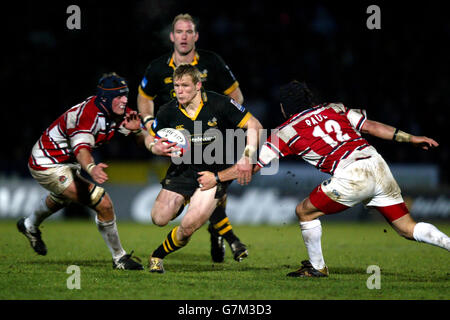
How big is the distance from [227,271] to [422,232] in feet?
6.94

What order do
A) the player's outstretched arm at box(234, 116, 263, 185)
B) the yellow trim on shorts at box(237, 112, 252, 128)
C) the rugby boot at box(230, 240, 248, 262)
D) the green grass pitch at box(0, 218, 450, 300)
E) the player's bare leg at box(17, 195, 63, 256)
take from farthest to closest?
the player's bare leg at box(17, 195, 63, 256) → the rugby boot at box(230, 240, 248, 262) → the yellow trim on shorts at box(237, 112, 252, 128) → the player's outstretched arm at box(234, 116, 263, 185) → the green grass pitch at box(0, 218, 450, 300)

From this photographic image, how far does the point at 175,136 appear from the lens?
692cm

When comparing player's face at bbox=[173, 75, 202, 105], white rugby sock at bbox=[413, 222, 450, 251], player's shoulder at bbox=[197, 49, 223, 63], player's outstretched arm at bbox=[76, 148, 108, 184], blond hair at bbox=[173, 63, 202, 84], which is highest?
player's shoulder at bbox=[197, 49, 223, 63]

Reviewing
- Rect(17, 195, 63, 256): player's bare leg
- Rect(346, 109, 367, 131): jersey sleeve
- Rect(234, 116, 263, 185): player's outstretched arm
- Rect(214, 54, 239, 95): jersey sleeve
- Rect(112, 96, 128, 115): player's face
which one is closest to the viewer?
Rect(234, 116, 263, 185): player's outstretched arm

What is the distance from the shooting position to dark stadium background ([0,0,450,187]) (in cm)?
1683

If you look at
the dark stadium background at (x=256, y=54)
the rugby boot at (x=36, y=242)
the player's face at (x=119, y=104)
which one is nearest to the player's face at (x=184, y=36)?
the player's face at (x=119, y=104)

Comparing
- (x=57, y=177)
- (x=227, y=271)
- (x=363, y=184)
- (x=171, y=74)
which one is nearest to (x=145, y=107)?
(x=171, y=74)

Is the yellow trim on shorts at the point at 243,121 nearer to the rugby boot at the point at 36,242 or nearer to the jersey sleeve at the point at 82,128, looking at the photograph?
the jersey sleeve at the point at 82,128

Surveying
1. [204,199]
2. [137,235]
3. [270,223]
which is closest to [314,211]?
[204,199]

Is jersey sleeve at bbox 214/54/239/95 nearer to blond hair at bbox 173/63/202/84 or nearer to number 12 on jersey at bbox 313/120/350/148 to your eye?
blond hair at bbox 173/63/202/84

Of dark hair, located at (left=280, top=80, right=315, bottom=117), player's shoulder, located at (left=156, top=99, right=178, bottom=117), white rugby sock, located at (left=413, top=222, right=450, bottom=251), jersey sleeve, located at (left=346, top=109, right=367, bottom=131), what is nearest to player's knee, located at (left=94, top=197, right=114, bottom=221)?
player's shoulder, located at (left=156, top=99, right=178, bottom=117)

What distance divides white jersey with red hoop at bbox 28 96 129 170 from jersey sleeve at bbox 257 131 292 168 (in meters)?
1.94

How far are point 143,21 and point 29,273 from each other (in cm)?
1278

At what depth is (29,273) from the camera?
21.9 feet
